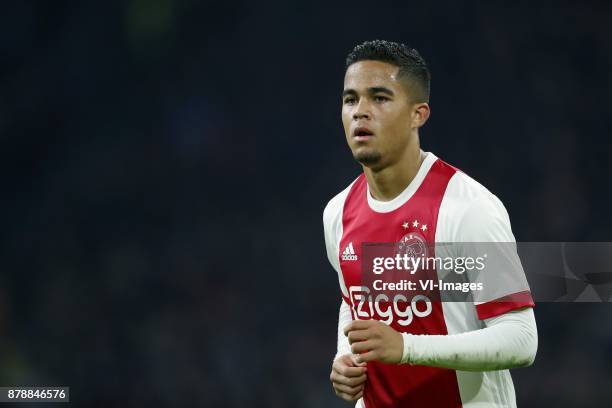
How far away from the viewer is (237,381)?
5070 millimetres

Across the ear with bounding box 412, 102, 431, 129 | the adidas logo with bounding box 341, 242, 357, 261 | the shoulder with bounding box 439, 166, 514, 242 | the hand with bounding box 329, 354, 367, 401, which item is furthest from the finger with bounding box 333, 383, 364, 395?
the ear with bounding box 412, 102, 431, 129

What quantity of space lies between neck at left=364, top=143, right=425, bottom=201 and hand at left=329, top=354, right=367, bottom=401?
23.3 inches

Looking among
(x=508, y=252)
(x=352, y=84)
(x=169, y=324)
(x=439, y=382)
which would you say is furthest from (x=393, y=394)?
(x=169, y=324)

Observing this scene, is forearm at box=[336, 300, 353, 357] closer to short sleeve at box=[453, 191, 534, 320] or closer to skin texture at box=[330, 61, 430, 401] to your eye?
skin texture at box=[330, 61, 430, 401]

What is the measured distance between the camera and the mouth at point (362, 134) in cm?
242

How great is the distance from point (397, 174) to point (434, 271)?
375mm

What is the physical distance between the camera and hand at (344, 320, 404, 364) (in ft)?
6.58

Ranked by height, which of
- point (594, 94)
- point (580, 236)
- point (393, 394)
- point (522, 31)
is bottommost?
point (393, 394)

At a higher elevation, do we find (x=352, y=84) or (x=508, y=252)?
(x=352, y=84)

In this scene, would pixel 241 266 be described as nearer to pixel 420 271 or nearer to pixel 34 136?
pixel 34 136

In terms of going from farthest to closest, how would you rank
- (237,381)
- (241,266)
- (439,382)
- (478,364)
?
(241,266) < (237,381) < (439,382) < (478,364)

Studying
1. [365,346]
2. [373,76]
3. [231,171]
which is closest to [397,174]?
[373,76]

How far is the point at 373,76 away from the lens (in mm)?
2459

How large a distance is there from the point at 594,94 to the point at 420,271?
146 inches
